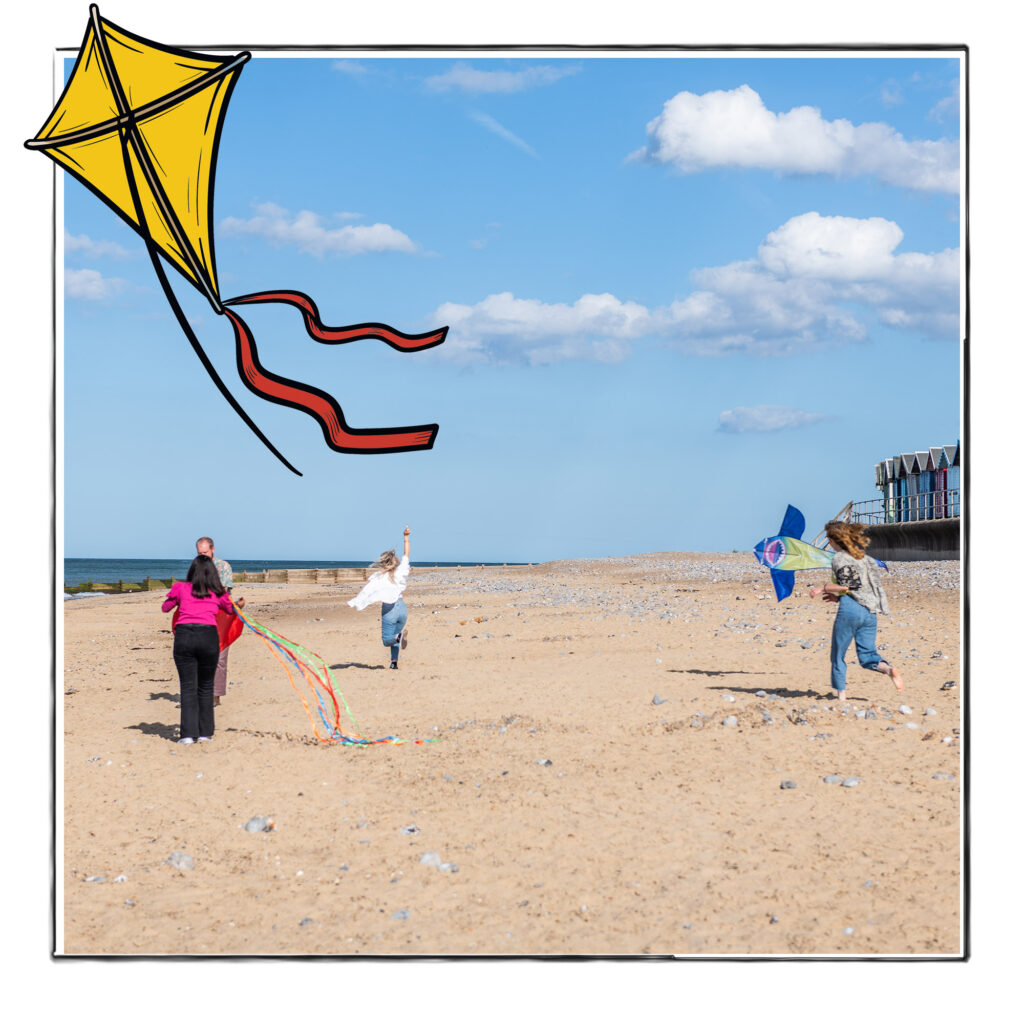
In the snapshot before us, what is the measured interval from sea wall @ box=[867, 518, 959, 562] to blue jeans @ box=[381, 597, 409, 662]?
29531 mm

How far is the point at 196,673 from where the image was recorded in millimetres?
9812

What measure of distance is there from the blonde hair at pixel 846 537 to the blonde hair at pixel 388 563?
628 cm

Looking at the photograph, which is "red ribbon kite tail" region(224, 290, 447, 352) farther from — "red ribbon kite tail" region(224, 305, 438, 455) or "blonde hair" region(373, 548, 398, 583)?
"blonde hair" region(373, 548, 398, 583)

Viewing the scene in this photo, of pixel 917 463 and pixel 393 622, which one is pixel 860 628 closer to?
pixel 393 622

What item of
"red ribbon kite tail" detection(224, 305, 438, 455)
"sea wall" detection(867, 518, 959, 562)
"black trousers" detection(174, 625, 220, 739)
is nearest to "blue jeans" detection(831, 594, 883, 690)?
"red ribbon kite tail" detection(224, 305, 438, 455)

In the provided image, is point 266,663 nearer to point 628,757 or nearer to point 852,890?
point 628,757

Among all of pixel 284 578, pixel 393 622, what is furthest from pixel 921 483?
pixel 393 622

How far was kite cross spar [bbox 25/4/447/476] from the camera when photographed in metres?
6.59

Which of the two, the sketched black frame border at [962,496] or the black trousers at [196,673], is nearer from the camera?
the sketched black frame border at [962,496]

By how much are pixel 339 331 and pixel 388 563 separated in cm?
753

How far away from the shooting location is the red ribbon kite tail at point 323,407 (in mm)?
6691

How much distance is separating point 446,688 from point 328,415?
703 centimetres

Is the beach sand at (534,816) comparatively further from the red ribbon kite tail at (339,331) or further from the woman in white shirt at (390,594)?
the red ribbon kite tail at (339,331)

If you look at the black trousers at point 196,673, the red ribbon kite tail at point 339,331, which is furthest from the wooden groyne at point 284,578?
the red ribbon kite tail at point 339,331
